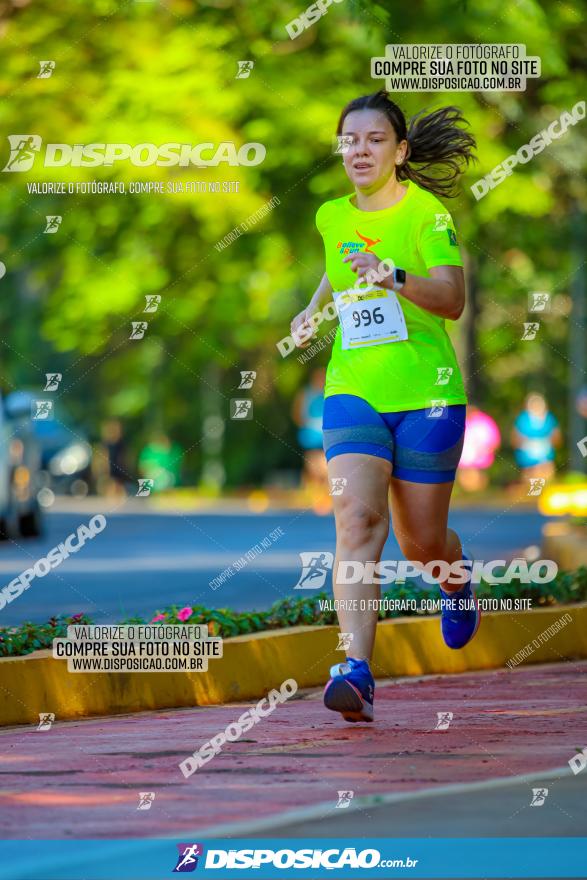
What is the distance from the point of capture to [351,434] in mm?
7562

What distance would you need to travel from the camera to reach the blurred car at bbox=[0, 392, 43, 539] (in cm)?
2144

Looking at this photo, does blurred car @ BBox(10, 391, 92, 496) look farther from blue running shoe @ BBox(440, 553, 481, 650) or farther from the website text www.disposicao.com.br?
the website text www.disposicao.com.br

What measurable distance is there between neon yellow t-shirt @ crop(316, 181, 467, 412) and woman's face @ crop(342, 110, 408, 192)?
0.12 meters

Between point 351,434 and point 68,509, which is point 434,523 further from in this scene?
point 68,509

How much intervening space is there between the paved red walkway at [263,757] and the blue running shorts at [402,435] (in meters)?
0.90

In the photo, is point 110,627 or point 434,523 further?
point 110,627

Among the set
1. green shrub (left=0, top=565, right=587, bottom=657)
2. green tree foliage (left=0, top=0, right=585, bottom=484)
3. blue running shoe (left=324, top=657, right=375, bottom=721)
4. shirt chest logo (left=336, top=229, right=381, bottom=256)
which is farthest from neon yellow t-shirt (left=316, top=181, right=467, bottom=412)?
green tree foliage (left=0, top=0, right=585, bottom=484)

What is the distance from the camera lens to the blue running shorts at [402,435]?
7.55 metres

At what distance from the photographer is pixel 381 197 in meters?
7.71

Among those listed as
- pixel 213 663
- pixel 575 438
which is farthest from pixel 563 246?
pixel 213 663

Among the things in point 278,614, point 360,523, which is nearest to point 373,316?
point 360,523

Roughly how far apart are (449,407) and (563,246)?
1827cm

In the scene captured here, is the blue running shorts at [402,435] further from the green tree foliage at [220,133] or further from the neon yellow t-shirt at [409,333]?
the green tree foliage at [220,133]

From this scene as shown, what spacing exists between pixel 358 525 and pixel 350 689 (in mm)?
574
